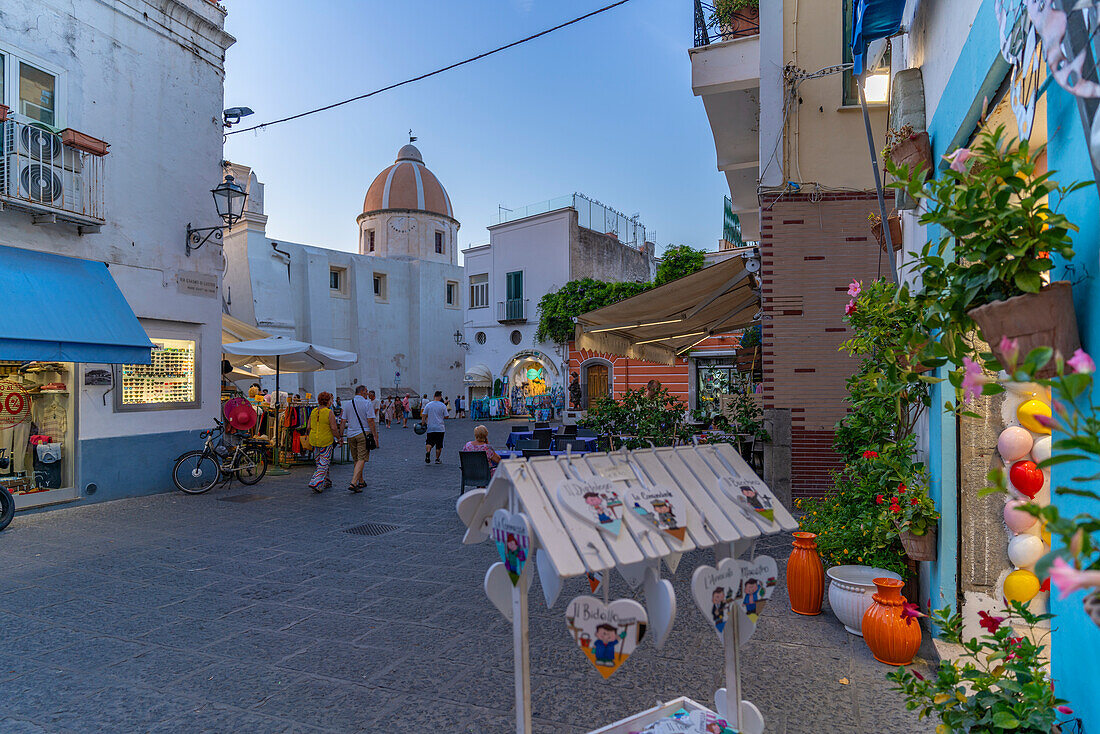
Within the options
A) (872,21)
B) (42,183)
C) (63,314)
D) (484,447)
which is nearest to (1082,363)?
(872,21)

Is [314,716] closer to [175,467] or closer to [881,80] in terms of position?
[881,80]

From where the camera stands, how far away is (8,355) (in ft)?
23.6

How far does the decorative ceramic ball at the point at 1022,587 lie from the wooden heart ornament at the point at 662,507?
3.58 feet

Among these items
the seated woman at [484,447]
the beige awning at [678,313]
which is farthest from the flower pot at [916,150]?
the seated woman at [484,447]

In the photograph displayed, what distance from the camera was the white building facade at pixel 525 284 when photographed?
25.5 metres

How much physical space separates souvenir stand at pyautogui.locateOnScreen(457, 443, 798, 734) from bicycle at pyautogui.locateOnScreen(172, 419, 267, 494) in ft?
28.2

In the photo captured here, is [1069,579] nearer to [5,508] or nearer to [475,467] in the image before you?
[475,467]

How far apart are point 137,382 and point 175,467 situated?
1351 mm

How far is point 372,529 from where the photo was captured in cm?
740

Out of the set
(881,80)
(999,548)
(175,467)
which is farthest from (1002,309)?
(175,467)

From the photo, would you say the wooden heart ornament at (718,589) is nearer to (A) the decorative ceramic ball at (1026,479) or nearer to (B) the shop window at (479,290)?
(A) the decorative ceramic ball at (1026,479)

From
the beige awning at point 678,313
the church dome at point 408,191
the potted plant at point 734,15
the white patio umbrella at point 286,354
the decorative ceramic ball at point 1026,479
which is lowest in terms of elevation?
the decorative ceramic ball at point 1026,479

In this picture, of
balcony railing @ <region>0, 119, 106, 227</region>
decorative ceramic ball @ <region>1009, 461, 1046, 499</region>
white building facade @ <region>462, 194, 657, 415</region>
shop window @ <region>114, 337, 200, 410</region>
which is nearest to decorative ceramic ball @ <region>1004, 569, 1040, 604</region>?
decorative ceramic ball @ <region>1009, 461, 1046, 499</region>

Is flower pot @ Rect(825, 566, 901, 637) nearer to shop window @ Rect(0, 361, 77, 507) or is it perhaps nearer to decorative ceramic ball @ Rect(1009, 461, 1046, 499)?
decorative ceramic ball @ Rect(1009, 461, 1046, 499)
